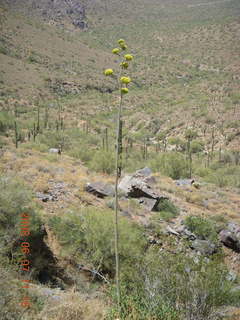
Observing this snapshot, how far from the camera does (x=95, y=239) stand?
768cm

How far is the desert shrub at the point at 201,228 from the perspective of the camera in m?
10.9

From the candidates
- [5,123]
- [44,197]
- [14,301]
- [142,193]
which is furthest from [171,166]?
[5,123]

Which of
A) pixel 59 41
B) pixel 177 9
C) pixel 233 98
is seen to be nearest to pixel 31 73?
pixel 59 41

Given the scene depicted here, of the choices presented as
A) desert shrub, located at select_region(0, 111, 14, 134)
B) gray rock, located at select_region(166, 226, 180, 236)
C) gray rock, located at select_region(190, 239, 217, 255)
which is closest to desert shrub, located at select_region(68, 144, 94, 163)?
desert shrub, located at select_region(0, 111, 14, 134)

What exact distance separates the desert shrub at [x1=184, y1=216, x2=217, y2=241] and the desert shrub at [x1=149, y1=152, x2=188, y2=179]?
28.6ft

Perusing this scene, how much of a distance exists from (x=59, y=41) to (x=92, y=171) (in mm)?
53202

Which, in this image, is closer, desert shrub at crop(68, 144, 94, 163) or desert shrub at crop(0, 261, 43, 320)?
desert shrub at crop(0, 261, 43, 320)

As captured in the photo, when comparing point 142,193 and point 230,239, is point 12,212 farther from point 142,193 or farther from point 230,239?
point 230,239

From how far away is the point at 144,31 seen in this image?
245 ft

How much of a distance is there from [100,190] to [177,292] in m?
8.36

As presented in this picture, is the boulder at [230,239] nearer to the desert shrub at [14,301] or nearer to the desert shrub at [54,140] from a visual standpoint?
the desert shrub at [14,301]

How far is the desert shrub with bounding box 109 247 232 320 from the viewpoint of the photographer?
12.4ft

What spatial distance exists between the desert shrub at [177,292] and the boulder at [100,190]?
24.5 ft

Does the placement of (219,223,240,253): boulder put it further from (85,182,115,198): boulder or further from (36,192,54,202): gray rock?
(36,192,54,202): gray rock
